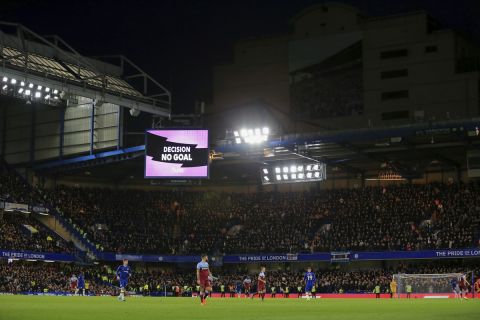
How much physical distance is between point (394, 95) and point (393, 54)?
14.8ft

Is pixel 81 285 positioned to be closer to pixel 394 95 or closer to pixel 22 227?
pixel 22 227

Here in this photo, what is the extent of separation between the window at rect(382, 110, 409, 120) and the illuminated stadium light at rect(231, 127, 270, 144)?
18116 mm

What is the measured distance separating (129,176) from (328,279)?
29.9 metres

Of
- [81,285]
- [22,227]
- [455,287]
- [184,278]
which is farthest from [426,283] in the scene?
[22,227]

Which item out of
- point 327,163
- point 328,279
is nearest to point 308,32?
point 327,163

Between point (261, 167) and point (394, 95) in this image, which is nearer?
point (261, 167)

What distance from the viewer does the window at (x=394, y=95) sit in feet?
252

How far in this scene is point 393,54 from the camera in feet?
255

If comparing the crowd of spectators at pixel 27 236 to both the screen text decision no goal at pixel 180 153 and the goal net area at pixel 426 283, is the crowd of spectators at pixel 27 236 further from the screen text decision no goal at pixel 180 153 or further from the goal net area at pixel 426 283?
the goal net area at pixel 426 283

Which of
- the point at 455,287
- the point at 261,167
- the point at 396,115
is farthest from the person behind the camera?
the point at 396,115

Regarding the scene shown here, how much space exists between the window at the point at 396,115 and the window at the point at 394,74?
13.1ft

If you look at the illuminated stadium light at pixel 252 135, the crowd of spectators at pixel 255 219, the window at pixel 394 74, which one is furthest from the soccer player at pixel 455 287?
the window at pixel 394 74

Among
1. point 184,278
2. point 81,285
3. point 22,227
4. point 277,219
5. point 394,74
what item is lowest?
point 81,285

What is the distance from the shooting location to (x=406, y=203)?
6969 cm
